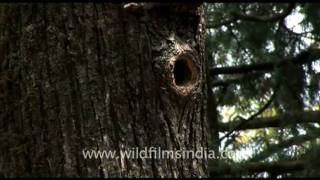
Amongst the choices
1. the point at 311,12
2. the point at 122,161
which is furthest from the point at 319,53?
the point at 122,161

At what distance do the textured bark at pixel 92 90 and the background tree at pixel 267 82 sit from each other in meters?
1.24

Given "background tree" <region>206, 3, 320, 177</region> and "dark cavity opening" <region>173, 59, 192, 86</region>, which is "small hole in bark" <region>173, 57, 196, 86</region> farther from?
"background tree" <region>206, 3, 320, 177</region>

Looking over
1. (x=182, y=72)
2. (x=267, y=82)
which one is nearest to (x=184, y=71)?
(x=182, y=72)

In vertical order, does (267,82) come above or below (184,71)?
above

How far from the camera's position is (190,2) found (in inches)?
52.0

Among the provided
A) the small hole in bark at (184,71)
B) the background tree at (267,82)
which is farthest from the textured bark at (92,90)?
the background tree at (267,82)

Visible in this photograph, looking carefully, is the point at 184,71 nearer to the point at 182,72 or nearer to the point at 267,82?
the point at 182,72

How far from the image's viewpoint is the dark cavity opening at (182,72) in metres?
1.32

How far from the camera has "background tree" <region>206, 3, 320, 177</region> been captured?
2652 millimetres

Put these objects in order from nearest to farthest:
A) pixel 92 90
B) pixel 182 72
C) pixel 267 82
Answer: pixel 92 90, pixel 182 72, pixel 267 82

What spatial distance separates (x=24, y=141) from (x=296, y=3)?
190cm

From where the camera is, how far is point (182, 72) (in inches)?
52.7

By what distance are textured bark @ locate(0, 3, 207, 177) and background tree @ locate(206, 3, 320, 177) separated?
4.05 ft

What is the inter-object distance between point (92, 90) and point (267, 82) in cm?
205
